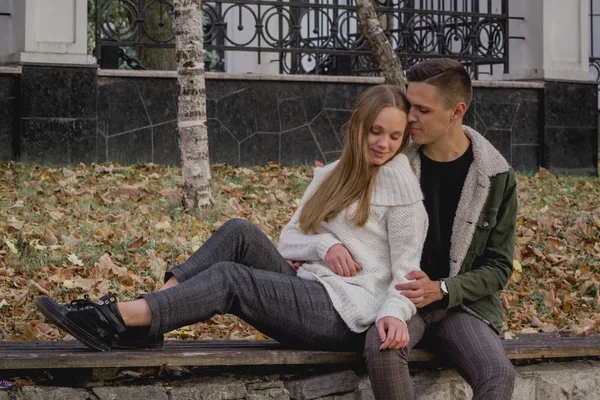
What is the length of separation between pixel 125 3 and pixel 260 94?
1622 mm

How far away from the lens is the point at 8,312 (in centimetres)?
502

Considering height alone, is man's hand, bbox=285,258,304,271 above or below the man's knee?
above

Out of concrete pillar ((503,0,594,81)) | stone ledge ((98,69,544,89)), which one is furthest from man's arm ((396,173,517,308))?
concrete pillar ((503,0,594,81))

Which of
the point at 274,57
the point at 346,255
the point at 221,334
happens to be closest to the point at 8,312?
the point at 221,334

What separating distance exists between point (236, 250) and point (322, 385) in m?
0.60

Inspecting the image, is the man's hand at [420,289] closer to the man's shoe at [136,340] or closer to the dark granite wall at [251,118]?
the man's shoe at [136,340]

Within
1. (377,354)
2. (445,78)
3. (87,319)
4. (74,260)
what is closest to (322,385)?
(377,354)

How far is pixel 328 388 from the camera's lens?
3.78 metres

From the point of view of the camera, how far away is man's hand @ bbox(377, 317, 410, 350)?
3.43 m

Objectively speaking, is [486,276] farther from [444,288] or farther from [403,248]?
[403,248]

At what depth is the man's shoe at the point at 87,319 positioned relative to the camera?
3434 mm

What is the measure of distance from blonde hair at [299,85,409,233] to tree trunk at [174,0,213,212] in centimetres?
328

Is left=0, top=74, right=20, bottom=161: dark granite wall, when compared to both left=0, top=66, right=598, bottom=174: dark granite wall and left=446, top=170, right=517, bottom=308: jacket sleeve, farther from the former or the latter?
left=446, top=170, right=517, bottom=308: jacket sleeve

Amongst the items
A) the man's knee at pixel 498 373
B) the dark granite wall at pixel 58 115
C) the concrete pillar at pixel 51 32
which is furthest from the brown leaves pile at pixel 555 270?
the concrete pillar at pixel 51 32
